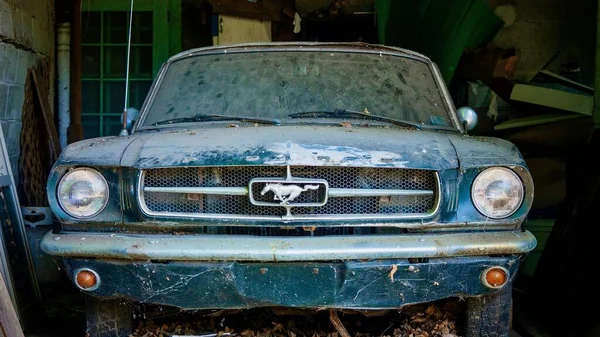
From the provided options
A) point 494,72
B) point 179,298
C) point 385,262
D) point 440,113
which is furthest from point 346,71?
point 494,72

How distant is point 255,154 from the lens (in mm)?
2672

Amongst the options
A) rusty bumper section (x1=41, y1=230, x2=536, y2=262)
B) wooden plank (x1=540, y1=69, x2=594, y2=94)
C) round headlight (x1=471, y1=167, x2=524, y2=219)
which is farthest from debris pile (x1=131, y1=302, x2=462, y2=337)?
wooden plank (x1=540, y1=69, x2=594, y2=94)

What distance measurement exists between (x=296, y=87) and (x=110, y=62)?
4.33 metres

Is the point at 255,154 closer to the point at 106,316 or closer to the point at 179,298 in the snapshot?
the point at 179,298

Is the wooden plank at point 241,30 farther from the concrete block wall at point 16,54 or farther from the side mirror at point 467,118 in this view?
the side mirror at point 467,118

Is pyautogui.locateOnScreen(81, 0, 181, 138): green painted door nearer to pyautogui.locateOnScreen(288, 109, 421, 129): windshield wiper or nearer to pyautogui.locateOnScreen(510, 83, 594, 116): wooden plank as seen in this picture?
pyautogui.locateOnScreen(510, 83, 594, 116): wooden plank

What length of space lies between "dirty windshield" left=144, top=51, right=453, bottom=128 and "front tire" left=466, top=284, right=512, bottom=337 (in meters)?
1.09

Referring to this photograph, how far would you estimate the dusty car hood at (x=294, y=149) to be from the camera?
2666 millimetres

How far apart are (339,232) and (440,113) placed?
1.29 m

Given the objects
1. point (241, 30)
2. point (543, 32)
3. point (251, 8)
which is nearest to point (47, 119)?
point (241, 30)

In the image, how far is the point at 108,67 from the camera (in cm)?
739

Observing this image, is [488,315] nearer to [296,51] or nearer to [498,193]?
[498,193]

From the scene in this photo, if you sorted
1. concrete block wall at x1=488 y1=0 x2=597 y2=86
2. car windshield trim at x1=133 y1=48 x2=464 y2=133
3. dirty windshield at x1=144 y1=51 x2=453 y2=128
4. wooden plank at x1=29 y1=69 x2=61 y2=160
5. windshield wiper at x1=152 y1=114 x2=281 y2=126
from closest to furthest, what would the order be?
windshield wiper at x1=152 y1=114 x2=281 y2=126 → dirty windshield at x1=144 y1=51 x2=453 y2=128 → car windshield trim at x1=133 y1=48 x2=464 y2=133 → wooden plank at x1=29 y1=69 x2=61 y2=160 → concrete block wall at x1=488 y1=0 x2=597 y2=86

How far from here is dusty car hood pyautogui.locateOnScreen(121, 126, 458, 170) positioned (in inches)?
105
